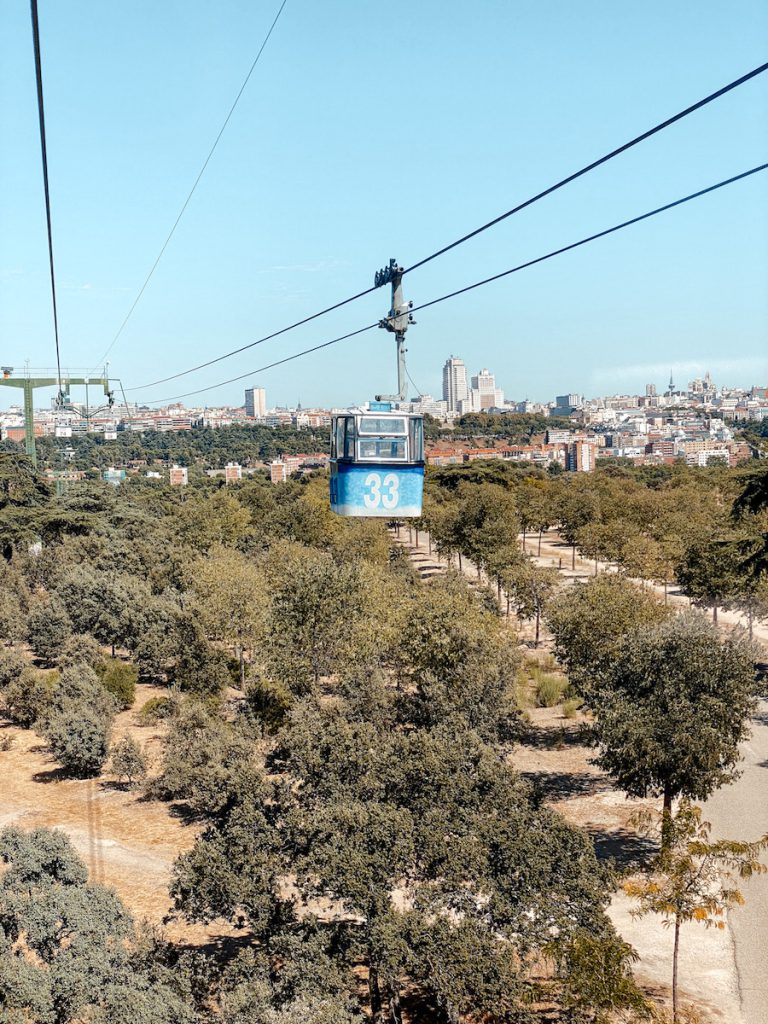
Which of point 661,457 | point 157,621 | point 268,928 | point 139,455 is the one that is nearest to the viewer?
point 268,928

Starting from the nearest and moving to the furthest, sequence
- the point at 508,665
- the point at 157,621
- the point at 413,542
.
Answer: the point at 508,665
the point at 157,621
the point at 413,542

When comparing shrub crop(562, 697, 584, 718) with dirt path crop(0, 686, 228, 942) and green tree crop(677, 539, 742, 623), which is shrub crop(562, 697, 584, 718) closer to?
green tree crop(677, 539, 742, 623)

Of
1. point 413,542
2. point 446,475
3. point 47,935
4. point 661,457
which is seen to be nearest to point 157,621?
point 47,935

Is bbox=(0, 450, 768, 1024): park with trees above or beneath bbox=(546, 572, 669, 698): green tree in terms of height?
beneath

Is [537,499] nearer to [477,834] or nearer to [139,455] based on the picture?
[477,834]

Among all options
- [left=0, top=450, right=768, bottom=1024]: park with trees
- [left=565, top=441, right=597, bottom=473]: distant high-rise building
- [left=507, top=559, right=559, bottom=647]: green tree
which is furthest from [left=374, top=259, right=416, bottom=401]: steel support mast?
[left=565, top=441, right=597, bottom=473]: distant high-rise building

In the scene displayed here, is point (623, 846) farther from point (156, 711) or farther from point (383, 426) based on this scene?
point (156, 711)

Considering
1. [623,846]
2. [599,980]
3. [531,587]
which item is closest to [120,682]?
[531,587]
